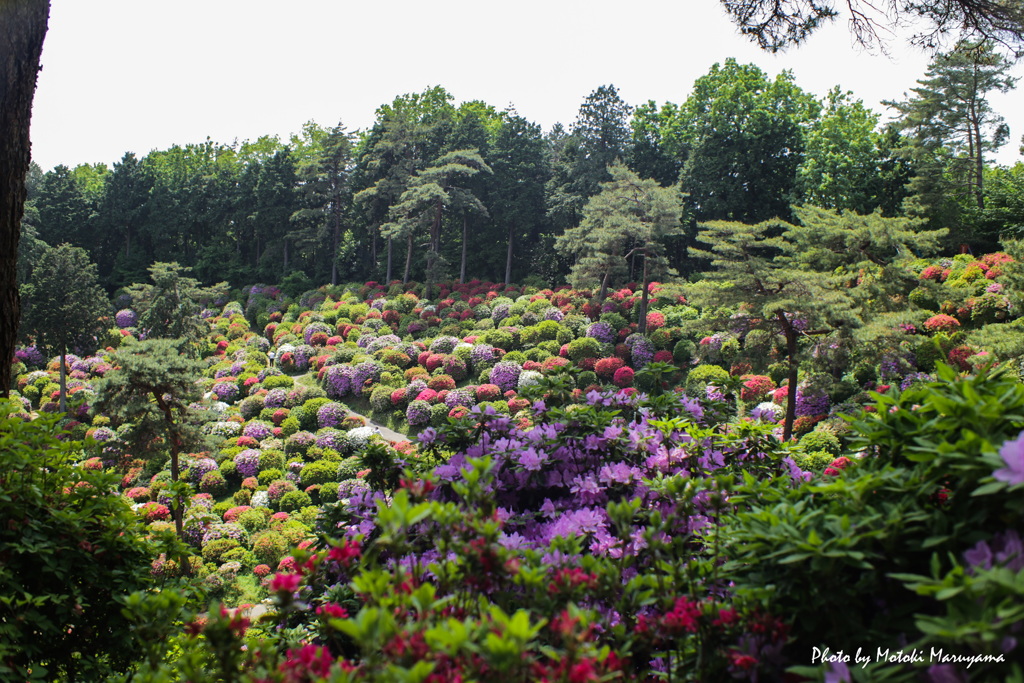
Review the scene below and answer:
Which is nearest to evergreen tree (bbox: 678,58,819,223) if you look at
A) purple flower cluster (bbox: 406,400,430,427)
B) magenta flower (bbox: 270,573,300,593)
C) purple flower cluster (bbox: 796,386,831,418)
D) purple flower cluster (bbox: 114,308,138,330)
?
purple flower cluster (bbox: 796,386,831,418)

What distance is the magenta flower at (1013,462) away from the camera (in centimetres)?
140

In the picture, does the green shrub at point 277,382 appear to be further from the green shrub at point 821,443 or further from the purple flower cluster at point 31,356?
the green shrub at point 821,443

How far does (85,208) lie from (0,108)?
143ft

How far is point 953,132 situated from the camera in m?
22.3

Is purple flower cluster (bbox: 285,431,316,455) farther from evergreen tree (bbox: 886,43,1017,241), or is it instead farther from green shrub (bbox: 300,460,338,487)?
evergreen tree (bbox: 886,43,1017,241)

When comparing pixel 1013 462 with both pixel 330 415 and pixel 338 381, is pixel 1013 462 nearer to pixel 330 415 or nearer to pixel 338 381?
pixel 330 415

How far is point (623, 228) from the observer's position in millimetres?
19422

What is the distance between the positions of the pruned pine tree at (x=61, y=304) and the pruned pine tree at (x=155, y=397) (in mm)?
10173

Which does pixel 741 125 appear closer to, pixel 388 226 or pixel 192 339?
pixel 388 226

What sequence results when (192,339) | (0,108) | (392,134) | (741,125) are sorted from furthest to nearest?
(392,134), (741,125), (192,339), (0,108)

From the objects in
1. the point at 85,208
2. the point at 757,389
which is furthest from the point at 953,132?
the point at 85,208

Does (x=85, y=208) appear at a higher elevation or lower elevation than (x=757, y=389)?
higher

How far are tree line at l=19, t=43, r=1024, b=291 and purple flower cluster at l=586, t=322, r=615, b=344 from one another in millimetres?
2426

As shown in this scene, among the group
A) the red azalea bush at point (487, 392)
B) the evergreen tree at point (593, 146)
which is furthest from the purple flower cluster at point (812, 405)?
the evergreen tree at point (593, 146)
